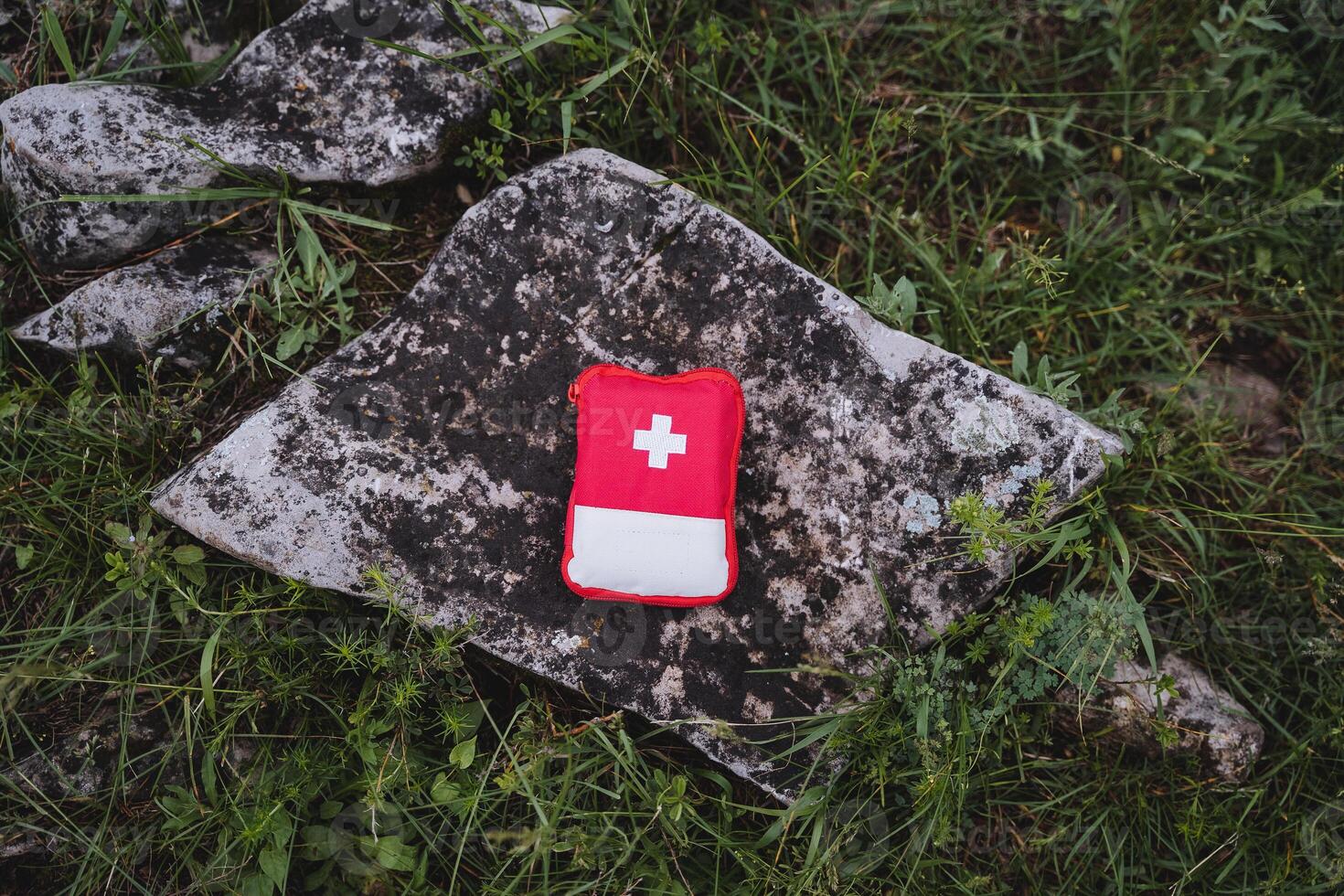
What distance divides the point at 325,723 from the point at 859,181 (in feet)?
8.11

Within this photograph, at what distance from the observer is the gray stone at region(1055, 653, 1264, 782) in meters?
2.46

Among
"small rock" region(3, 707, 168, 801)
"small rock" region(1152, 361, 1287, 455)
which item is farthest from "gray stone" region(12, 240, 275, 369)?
"small rock" region(1152, 361, 1287, 455)

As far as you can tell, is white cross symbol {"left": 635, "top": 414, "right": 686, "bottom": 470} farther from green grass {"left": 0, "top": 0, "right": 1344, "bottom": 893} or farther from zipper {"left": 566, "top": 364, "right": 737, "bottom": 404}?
green grass {"left": 0, "top": 0, "right": 1344, "bottom": 893}

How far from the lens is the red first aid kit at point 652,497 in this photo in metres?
2.16

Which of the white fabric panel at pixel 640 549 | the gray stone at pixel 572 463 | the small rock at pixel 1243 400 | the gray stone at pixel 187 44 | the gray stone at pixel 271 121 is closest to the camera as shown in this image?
the white fabric panel at pixel 640 549

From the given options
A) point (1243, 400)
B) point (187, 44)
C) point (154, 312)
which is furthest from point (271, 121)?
point (1243, 400)

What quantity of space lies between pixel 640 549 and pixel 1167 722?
175 centimetres

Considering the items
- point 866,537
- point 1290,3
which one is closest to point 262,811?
point 866,537

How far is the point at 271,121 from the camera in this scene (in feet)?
8.25

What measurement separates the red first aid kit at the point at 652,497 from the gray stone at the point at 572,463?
0.50ft

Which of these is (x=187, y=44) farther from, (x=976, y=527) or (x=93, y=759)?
(x=976, y=527)

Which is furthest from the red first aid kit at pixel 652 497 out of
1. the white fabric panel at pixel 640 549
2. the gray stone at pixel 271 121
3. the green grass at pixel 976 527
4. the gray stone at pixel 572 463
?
the gray stone at pixel 271 121

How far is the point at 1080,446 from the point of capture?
230 centimetres

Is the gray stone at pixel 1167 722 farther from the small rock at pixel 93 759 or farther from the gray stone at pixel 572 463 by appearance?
the small rock at pixel 93 759
